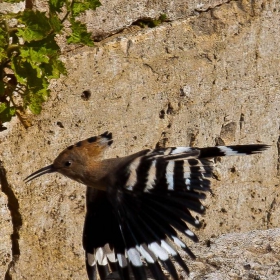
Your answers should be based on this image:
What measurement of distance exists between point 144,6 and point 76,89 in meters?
0.49

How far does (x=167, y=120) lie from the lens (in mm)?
4328

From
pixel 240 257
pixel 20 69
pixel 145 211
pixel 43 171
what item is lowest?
pixel 240 257

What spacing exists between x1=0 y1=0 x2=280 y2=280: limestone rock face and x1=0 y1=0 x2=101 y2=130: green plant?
0.26 metres

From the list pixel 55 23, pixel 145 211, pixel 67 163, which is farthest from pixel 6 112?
pixel 145 211

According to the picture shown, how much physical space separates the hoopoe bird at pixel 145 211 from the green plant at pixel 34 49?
1.36ft

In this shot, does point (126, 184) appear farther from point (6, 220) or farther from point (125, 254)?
point (6, 220)

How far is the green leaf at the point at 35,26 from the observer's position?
3.56 metres

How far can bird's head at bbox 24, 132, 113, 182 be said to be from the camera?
388 cm

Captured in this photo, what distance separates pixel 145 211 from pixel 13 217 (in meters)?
0.68

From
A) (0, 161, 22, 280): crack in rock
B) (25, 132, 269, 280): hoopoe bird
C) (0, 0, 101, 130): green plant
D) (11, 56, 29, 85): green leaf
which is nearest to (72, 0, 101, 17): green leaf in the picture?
(0, 0, 101, 130): green plant

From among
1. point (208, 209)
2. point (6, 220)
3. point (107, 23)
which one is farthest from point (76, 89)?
point (208, 209)

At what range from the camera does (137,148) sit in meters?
4.28

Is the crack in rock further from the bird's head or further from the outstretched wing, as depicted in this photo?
the outstretched wing

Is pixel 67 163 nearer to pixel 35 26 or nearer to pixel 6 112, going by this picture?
pixel 6 112
